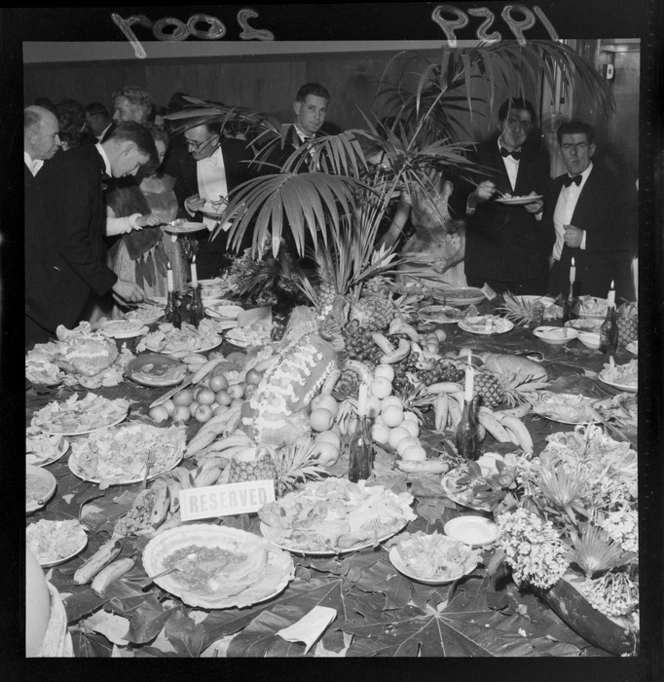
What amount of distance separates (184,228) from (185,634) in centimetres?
166

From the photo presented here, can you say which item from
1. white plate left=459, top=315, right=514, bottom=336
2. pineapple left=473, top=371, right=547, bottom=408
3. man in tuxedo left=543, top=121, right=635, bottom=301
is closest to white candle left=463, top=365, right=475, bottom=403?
pineapple left=473, top=371, right=547, bottom=408

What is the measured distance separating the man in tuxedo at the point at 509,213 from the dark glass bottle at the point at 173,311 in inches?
50.2

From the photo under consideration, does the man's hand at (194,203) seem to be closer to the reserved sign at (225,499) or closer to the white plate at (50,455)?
the white plate at (50,455)

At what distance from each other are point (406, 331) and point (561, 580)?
1.20 metres

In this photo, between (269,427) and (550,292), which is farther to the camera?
(550,292)

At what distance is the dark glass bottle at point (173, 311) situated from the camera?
134 inches

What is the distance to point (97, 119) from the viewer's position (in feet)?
10.9

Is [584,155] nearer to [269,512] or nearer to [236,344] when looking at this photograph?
[236,344]

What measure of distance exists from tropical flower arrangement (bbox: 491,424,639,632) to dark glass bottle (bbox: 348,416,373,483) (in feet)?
1.58

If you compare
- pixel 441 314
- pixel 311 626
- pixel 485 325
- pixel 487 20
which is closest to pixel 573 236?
pixel 485 325

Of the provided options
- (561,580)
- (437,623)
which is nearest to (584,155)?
(561,580)

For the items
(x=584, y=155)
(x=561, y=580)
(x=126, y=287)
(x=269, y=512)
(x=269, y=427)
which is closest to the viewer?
(x=561, y=580)

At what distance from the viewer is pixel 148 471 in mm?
2867

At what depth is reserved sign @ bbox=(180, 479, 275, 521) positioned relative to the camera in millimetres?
2756
